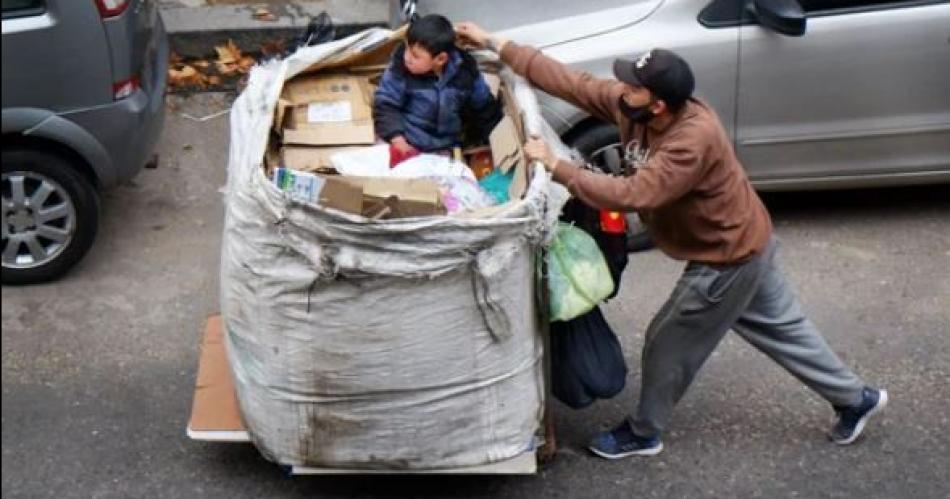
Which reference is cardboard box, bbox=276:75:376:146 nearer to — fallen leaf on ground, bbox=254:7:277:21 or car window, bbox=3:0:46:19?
car window, bbox=3:0:46:19

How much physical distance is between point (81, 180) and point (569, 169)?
224cm

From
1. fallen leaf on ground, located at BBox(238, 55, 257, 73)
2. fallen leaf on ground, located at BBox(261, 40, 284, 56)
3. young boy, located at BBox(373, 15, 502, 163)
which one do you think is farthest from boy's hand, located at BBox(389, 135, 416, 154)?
fallen leaf on ground, located at BBox(238, 55, 257, 73)

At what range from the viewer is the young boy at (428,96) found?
4.57 meters

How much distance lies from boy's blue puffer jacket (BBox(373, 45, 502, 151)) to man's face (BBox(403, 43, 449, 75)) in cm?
3

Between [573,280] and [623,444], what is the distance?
77cm

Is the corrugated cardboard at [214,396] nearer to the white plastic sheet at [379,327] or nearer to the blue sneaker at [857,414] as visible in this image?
the white plastic sheet at [379,327]

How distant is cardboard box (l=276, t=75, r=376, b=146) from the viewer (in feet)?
15.0

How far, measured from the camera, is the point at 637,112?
4164 mm

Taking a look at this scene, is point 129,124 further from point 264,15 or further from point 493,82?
point 264,15

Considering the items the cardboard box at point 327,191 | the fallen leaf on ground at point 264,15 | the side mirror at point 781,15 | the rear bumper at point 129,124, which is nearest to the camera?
the cardboard box at point 327,191

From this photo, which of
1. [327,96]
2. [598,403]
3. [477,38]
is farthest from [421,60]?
[598,403]

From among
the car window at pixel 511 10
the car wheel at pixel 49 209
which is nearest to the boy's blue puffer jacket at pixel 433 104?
the car wheel at pixel 49 209

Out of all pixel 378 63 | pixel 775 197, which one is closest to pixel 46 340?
pixel 378 63

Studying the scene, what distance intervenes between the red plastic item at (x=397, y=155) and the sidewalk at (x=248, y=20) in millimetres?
3116
